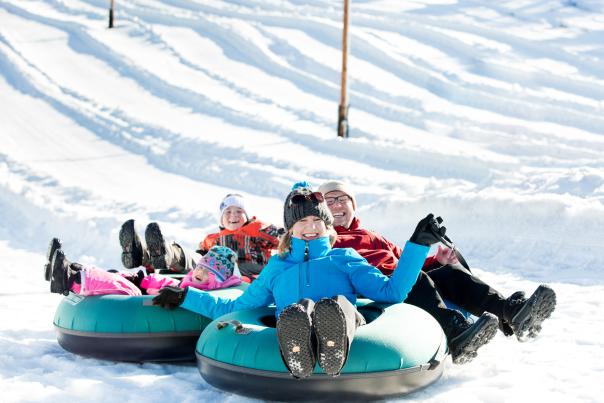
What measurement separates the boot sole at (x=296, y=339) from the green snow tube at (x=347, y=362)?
0.14 m

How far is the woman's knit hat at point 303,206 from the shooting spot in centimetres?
400

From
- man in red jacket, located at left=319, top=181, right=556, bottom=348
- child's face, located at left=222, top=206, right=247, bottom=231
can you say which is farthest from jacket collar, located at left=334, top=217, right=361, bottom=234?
child's face, located at left=222, top=206, right=247, bottom=231

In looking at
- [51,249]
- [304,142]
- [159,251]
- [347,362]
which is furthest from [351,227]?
[304,142]

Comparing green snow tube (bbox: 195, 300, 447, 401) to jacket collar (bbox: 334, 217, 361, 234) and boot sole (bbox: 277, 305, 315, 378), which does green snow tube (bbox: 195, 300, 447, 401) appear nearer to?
boot sole (bbox: 277, 305, 315, 378)

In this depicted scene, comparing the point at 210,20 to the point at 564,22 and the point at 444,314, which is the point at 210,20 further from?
the point at 444,314

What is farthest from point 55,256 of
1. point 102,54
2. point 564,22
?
point 564,22

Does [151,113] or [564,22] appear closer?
[151,113]

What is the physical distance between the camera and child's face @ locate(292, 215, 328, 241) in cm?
402

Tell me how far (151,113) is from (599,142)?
6985mm

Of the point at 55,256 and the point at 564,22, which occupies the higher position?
the point at 564,22

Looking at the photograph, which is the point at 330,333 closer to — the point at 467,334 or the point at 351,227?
the point at 467,334

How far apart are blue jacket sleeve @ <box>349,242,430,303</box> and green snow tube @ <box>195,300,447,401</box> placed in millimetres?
96

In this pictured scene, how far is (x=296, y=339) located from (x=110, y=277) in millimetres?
1750

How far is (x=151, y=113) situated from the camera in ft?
45.9
